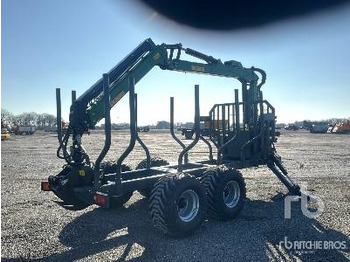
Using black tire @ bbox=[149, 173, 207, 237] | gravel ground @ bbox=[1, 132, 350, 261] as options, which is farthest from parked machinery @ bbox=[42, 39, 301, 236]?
gravel ground @ bbox=[1, 132, 350, 261]

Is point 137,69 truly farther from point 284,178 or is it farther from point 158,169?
point 284,178

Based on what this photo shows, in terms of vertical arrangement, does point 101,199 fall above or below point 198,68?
below

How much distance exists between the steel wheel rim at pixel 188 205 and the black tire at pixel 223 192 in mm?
549

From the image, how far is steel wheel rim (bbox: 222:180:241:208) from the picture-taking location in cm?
734

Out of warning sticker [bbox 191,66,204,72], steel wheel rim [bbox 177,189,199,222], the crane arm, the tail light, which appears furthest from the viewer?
warning sticker [bbox 191,66,204,72]

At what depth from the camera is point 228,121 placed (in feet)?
32.9

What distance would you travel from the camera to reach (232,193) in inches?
293

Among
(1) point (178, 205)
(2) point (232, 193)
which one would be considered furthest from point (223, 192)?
(1) point (178, 205)

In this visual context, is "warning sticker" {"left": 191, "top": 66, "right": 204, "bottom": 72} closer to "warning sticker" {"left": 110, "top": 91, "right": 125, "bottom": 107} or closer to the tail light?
"warning sticker" {"left": 110, "top": 91, "right": 125, "bottom": 107}

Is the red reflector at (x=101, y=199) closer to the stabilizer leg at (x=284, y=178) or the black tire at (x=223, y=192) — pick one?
the black tire at (x=223, y=192)

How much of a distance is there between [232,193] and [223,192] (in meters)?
0.68

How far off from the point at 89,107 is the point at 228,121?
15.6ft

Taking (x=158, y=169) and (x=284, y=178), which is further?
(x=284, y=178)

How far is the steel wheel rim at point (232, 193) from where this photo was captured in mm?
7335
